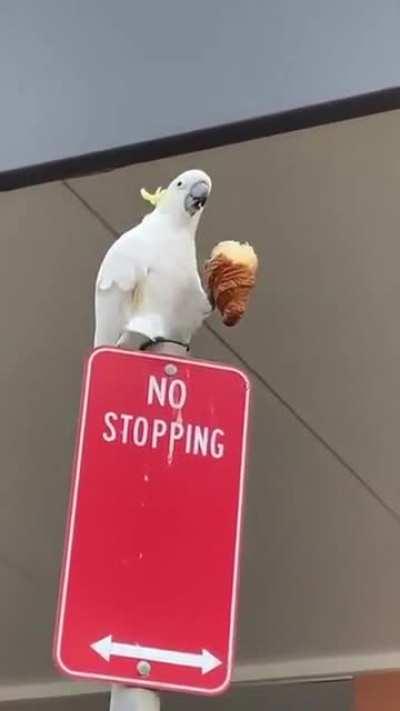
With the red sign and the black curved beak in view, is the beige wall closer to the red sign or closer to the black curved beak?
the black curved beak

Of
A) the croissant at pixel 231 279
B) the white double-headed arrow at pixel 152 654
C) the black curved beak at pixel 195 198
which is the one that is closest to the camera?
the white double-headed arrow at pixel 152 654

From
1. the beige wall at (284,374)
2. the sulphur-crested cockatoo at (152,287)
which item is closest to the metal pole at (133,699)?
the sulphur-crested cockatoo at (152,287)

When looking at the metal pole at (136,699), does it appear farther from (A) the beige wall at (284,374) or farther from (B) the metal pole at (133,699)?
(A) the beige wall at (284,374)

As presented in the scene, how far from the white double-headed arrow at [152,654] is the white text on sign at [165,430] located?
0.52 ft

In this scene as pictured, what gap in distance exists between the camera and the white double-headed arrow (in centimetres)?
103

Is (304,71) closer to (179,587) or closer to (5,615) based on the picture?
(179,587)

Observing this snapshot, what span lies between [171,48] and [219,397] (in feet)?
2.63

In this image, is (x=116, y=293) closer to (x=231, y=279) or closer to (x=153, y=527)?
(x=231, y=279)

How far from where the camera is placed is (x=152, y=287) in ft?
4.29

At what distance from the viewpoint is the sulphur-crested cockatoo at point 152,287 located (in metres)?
1.29

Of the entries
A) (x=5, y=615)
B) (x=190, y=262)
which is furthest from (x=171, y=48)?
(x=5, y=615)

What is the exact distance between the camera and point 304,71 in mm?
1752

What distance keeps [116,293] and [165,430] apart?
224mm

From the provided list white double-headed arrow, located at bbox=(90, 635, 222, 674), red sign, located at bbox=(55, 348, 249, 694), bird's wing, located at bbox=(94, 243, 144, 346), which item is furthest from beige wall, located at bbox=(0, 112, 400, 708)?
white double-headed arrow, located at bbox=(90, 635, 222, 674)
